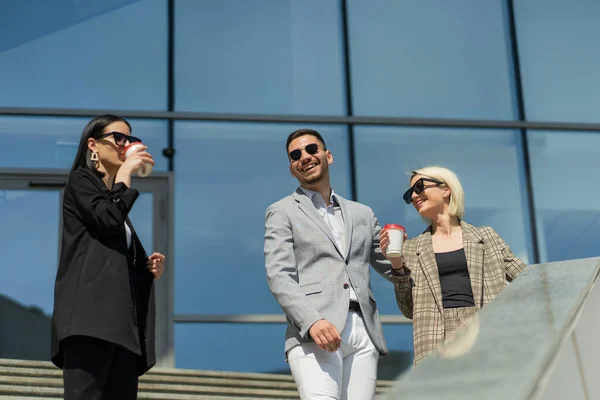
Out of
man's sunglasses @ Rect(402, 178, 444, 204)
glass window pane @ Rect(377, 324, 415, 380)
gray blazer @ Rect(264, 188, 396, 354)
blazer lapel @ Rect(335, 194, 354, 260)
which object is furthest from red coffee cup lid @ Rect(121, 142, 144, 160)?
glass window pane @ Rect(377, 324, 415, 380)

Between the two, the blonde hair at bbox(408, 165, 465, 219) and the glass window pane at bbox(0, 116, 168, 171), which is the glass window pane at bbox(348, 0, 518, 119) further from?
the blonde hair at bbox(408, 165, 465, 219)

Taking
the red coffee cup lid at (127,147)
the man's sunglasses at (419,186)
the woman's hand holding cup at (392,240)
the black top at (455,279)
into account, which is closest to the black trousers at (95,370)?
the red coffee cup lid at (127,147)

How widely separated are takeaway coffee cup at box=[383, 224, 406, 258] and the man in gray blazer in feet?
0.60

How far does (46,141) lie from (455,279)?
6.78 meters

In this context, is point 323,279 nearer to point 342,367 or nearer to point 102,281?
point 342,367

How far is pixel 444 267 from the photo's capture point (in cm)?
464

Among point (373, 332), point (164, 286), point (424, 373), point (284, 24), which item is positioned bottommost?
point (424, 373)

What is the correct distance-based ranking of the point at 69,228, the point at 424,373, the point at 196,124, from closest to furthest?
the point at 424,373, the point at 69,228, the point at 196,124

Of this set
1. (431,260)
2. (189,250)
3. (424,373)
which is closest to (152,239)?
(189,250)

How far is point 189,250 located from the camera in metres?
10.2

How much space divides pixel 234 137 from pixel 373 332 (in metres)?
6.84

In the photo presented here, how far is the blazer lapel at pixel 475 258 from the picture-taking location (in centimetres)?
454

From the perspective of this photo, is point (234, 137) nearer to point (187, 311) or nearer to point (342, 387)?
point (187, 311)

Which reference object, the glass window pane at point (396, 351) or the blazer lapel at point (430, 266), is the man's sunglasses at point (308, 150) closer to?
the blazer lapel at point (430, 266)
